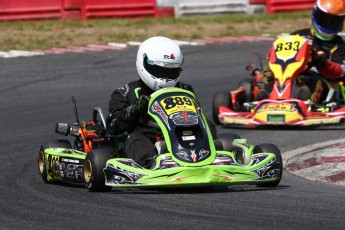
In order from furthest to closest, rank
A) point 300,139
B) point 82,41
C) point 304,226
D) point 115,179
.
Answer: point 82,41 → point 300,139 → point 115,179 → point 304,226

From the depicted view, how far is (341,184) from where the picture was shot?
7559 millimetres

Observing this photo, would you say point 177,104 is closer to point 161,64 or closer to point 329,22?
point 161,64

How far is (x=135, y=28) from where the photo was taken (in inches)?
743

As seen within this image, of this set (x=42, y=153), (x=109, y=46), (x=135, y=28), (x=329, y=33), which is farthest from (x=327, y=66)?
(x=135, y=28)

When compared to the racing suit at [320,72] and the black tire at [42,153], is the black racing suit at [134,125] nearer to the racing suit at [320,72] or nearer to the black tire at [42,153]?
the black tire at [42,153]

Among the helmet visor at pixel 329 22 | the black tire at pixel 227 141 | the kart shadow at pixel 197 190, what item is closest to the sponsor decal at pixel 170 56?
the black tire at pixel 227 141

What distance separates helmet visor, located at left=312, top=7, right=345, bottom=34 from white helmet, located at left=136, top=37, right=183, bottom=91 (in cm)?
440

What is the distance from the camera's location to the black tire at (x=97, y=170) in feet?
23.4

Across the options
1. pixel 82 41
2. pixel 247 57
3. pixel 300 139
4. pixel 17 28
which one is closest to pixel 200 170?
pixel 300 139

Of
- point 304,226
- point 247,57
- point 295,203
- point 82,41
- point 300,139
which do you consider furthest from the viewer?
point 82,41

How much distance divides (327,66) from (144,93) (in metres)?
3.95

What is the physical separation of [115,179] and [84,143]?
1.28 metres

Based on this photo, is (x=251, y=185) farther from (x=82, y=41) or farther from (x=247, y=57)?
(x=82, y=41)

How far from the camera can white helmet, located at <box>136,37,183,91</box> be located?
784cm
